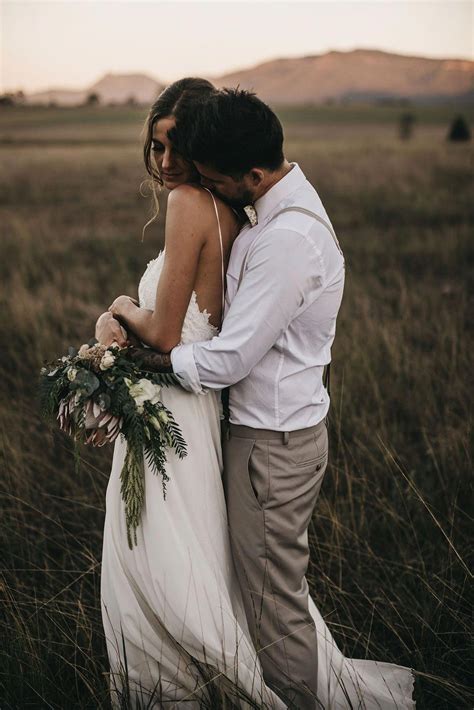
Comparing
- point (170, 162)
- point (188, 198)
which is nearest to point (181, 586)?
point (188, 198)

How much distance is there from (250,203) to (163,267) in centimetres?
38

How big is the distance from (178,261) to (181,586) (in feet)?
3.86

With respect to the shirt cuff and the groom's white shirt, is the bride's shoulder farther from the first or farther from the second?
the shirt cuff

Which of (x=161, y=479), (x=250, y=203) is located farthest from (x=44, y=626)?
(x=250, y=203)

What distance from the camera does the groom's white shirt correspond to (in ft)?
6.84

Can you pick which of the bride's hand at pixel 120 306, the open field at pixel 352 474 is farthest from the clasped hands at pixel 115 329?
the open field at pixel 352 474

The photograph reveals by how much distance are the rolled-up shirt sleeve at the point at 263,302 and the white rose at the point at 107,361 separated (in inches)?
10.6

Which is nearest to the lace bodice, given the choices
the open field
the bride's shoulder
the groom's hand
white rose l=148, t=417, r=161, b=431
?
the groom's hand

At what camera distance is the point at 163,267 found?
2307 mm

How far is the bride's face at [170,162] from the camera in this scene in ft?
7.93

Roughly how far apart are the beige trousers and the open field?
447mm

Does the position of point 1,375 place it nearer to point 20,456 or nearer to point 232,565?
point 20,456

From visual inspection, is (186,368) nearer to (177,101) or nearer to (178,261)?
(178,261)

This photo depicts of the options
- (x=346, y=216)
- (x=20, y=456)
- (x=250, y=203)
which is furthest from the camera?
(x=346, y=216)
